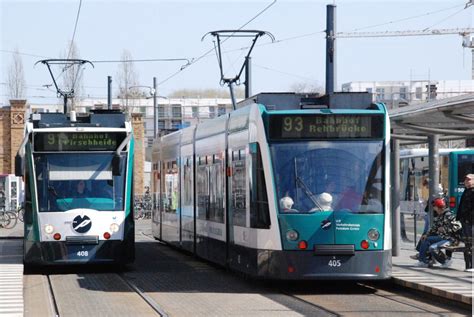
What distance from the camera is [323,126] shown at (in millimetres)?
15891

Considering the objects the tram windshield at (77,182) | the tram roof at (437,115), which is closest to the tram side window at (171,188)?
the tram windshield at (77,182)

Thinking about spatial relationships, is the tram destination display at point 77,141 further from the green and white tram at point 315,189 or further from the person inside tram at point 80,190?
the green and white tram at point 315,189

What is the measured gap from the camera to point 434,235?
18.2 meters

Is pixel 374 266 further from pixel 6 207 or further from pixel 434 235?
pixel 6 207

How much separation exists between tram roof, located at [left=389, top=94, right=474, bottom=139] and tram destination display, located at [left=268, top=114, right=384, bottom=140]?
110 cm

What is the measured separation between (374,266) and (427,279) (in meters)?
1.14

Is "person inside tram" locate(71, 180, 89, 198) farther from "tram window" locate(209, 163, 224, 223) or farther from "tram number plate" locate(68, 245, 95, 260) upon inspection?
"tram window" locate(209, 163, 224, 223)

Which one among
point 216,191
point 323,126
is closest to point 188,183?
point 216,191

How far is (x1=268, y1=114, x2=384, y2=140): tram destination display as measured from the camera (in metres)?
15.9

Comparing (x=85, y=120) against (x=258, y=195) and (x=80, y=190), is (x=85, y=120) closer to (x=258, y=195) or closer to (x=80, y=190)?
(x=80, y=190)

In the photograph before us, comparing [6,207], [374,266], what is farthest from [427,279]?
[6,207]

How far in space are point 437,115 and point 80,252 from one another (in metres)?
7.08

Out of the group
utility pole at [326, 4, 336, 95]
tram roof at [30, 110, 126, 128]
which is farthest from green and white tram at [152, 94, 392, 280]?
utility pole at [326, 4, 336, 95]

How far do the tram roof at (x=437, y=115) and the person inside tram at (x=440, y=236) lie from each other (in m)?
1.45
